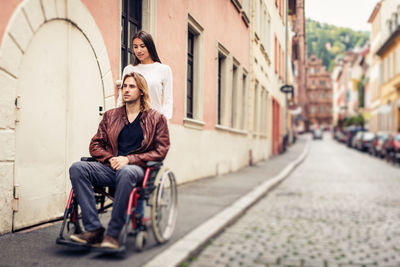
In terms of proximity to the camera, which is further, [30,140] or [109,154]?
[30,140]

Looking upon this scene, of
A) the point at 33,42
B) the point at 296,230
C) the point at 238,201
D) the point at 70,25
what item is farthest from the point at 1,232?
the point at 238,201

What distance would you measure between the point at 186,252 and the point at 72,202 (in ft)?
3.83

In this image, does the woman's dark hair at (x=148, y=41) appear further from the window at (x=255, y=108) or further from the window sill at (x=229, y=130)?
the window at (x=255, y=108)

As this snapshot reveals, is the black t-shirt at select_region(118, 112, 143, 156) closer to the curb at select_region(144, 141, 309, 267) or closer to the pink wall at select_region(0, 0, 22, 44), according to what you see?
the curb at select_region(144, 141, 309, 267)

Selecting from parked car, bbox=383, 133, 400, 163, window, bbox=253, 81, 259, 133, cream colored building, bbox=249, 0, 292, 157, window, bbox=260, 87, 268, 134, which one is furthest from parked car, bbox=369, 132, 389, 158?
window, bbox=253, 81, 259, 133

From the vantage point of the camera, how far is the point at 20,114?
176 inches

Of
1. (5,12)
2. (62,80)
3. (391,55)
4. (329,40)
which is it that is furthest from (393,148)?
(329,40)

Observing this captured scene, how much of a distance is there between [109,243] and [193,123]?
6860 mm

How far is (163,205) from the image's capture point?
4.21m

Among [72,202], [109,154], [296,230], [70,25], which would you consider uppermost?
[70,25]

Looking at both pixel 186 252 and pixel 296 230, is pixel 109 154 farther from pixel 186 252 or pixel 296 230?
pixel 296 230

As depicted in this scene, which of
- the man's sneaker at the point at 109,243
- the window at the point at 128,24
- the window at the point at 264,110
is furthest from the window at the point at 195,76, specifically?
the window at the point at 264,110

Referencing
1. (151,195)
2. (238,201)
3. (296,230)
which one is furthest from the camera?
(238,201)

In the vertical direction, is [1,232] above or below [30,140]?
below
